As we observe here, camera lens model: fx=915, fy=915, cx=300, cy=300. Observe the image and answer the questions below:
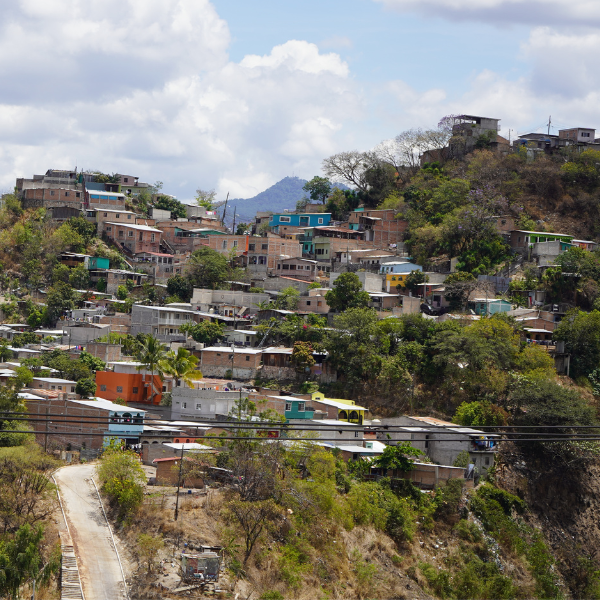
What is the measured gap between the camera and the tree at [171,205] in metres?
54.5

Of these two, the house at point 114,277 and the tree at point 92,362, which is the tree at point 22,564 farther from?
the house at point 114,277

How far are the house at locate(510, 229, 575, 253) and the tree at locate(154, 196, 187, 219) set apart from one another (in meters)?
21.0

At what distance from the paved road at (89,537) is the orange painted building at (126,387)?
23.3 ft

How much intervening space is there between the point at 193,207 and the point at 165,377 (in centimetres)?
2563

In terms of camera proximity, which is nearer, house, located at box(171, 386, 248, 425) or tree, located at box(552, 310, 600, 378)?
house, located at box(171, 386, 248, 425)

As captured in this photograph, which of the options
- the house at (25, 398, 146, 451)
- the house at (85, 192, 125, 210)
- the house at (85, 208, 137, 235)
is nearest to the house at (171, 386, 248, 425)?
the house at (25, 398, 146, 451)

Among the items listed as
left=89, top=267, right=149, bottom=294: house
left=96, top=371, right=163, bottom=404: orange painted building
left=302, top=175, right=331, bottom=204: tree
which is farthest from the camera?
left=302, top=175, right=331, bottom=204: tree

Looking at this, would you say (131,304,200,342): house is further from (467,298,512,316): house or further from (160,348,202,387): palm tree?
(467,298,512,316): house

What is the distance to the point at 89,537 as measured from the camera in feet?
72.2

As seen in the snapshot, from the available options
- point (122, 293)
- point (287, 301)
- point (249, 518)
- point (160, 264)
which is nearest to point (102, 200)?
point (160, 264)

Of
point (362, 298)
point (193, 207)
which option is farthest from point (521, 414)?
point (193, 207)

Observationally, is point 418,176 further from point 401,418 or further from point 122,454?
point 122,454

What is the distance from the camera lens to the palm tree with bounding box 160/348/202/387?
3250 cm

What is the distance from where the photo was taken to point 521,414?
3127 cm
